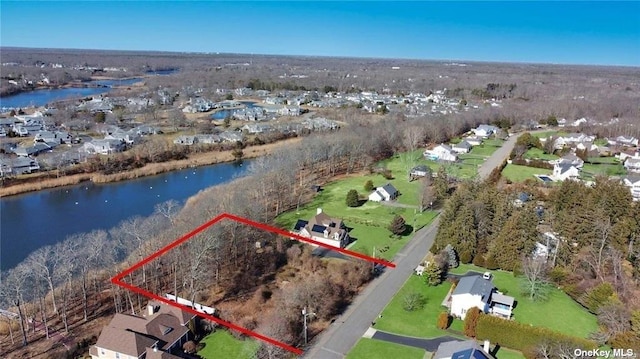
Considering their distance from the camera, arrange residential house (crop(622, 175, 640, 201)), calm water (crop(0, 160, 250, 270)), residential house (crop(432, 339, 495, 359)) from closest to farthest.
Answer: residential house (crop(432, 339, 495, 359)) → calm water (crop(0, 160, 250, 270)) → residential house (crop(622, 175, 640, 201))

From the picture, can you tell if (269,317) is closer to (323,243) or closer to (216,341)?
(216,341)

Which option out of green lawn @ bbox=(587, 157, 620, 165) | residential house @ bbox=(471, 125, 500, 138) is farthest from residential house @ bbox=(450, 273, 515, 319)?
residential house @ bbox=(471, 125, 500, 138)

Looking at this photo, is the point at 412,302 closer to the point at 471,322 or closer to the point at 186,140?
the point at 471,322

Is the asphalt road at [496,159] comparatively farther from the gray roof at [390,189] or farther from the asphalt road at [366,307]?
the asphalt road at [366,307]


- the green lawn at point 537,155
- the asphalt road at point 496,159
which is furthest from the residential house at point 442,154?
the green lawn at point 537,155

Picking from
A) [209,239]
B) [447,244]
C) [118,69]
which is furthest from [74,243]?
[118,69]

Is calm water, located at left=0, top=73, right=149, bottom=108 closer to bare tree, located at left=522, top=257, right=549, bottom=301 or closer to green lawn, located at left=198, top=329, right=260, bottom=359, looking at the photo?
green lawn, located at left=198, top=329, right=260, bottom=359

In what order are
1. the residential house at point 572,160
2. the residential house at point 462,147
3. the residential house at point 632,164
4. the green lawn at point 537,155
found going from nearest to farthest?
the residential house at point 572,160, the residential house at point 632,164, the green lawn at point 537,155, the residential house at point 462,147

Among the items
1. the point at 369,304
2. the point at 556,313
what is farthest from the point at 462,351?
the point at 556,313
